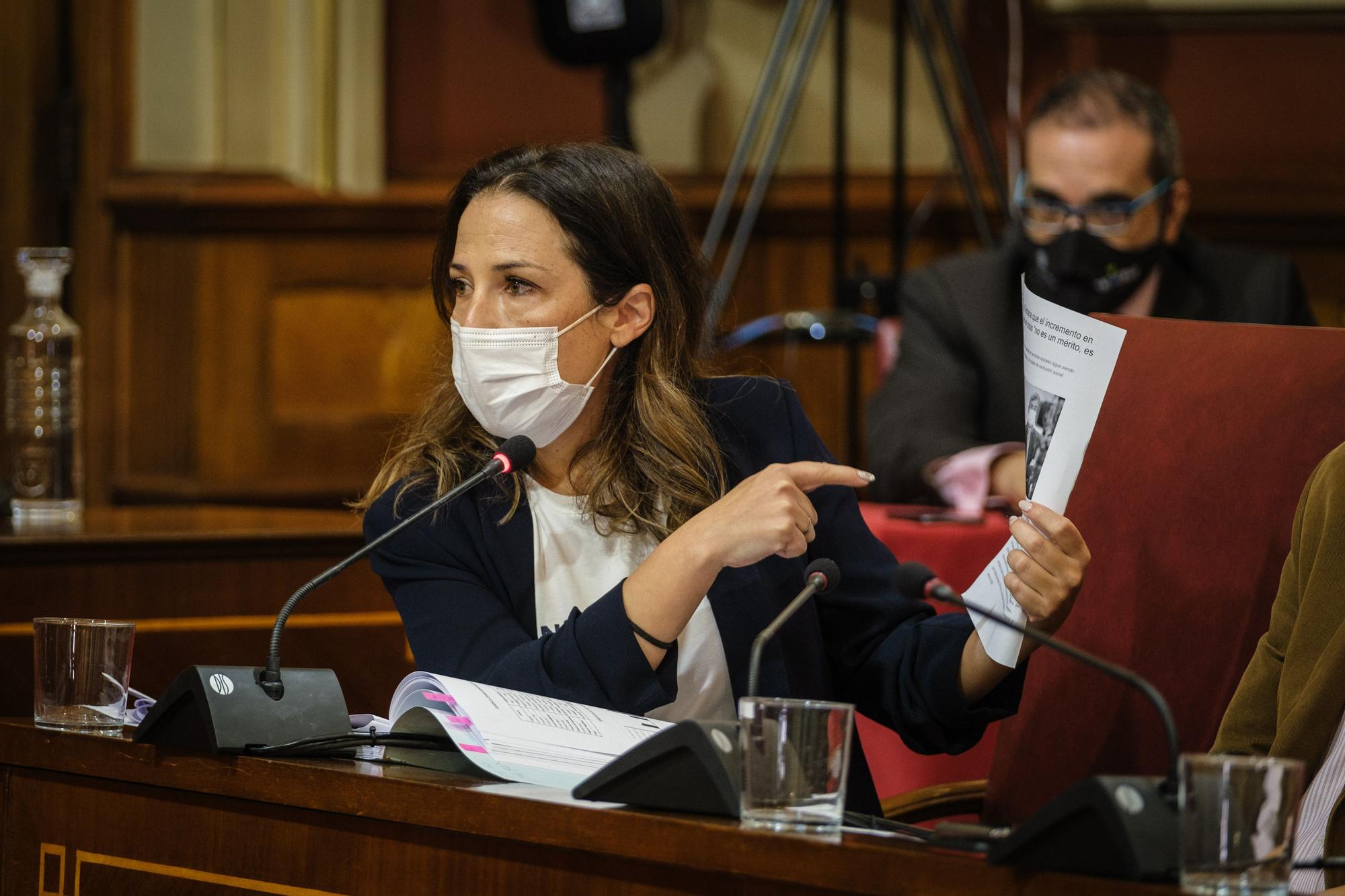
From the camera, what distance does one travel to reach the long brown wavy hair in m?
1.87

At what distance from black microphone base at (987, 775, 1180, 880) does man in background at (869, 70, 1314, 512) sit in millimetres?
1906

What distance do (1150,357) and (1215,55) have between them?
2.60 metres

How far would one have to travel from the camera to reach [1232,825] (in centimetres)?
101

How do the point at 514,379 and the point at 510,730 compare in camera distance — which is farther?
the point at 514,379

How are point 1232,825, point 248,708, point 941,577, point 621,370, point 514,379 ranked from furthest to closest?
point 941,577, point 621,370, point 514,379, point 248,708, point 1232,825

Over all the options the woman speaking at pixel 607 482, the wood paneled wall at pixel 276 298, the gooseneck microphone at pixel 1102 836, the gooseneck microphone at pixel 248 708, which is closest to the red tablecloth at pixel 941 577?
the woman speaking at pixel 607 482

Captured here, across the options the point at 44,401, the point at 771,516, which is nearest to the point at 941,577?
the point at 771,516

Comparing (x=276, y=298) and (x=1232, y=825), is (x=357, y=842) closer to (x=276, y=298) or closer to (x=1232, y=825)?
(x=1232, y=825)

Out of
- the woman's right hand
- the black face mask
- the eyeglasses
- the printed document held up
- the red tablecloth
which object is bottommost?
the red tablecloth

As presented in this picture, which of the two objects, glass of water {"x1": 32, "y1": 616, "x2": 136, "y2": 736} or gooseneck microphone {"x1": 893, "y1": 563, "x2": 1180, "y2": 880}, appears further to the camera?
glass of water {"x1": 32, "y1": 616, "x2": 136, "y2": 736}

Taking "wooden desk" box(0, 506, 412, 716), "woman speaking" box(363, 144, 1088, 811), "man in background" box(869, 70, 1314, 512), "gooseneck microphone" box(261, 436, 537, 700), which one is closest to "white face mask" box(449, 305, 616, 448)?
"woman speaking" box(363, 144, 1088, 811)

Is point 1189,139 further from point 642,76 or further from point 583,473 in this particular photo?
point 583,473

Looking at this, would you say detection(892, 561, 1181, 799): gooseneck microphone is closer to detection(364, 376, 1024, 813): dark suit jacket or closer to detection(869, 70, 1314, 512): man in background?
detection(364, 376, 1024, 813): dark suit jacket

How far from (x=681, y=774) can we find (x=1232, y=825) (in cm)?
39
